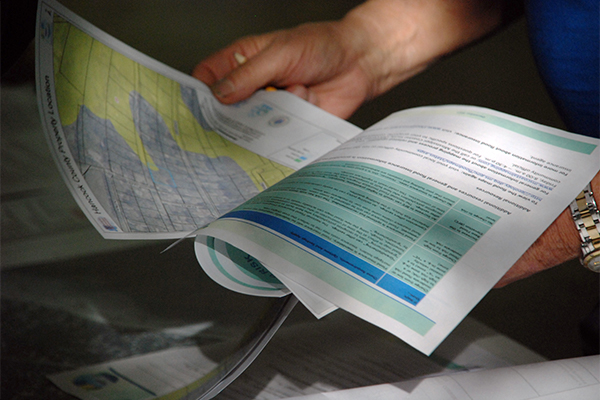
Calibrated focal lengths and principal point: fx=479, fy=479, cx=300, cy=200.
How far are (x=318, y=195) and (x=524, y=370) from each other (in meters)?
0.23

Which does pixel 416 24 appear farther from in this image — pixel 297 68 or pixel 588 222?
pixel 588 222

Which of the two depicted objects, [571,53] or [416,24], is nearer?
[571,53]

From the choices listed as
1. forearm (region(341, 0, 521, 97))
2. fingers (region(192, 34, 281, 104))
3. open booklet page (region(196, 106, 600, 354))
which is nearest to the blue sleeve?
open booklet page (region(196, 106, 600, 354))

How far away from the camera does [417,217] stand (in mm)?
432

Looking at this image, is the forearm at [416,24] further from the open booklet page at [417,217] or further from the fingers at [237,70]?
the open booklet page at [417,217]

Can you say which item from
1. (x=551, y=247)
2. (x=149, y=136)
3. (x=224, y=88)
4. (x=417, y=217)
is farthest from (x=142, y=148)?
(x=551, y=247)

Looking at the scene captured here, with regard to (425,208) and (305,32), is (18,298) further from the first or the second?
(305,32)

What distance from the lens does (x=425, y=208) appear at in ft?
1.45

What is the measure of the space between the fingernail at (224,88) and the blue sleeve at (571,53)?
44cm

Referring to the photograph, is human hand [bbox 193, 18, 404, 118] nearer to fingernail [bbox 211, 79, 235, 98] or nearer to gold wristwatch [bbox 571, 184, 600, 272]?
fingernail [bbox 211, 79, 235, 98]

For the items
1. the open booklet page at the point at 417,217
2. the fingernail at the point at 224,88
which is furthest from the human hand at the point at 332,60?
the open booklet page at the point at 417,217

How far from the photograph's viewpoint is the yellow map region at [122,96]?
545 mm

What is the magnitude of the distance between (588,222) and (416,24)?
0.58 meters

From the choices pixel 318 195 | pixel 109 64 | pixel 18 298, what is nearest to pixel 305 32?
pixel 109 64
